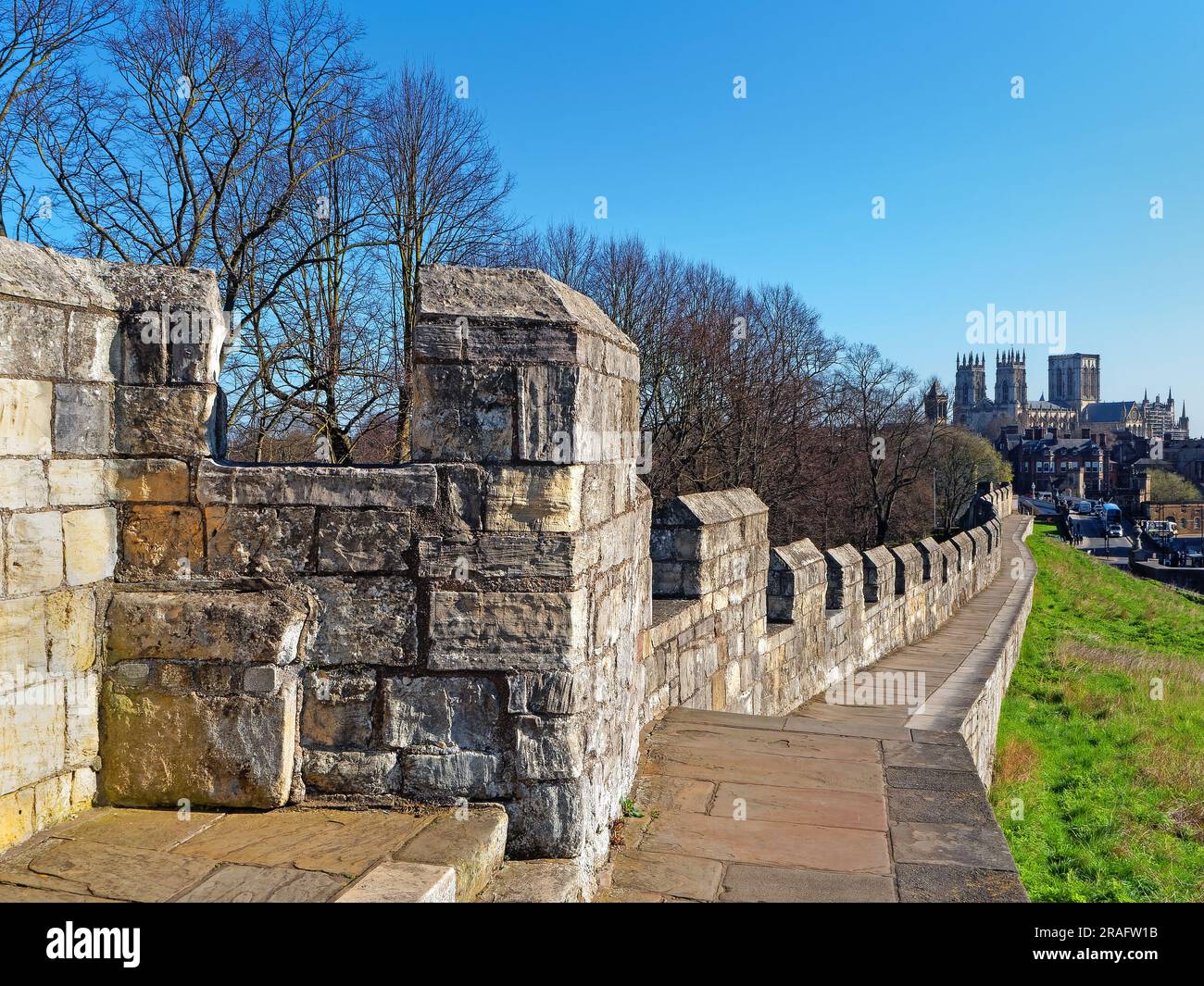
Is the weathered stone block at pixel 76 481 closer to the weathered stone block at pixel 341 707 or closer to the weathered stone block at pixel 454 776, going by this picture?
the weathered stone block at pixel 341 707

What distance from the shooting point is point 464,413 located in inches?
117

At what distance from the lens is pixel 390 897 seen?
2377 millimetres

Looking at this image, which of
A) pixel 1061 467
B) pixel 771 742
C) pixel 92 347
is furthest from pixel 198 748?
pixel 1061 467

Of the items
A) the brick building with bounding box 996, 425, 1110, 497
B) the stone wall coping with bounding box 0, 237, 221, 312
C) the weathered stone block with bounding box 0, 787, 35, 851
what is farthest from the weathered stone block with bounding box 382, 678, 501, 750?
the brick building with bounding box 996, 425, 1110, 497

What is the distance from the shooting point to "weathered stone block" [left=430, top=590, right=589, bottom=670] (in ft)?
9.65

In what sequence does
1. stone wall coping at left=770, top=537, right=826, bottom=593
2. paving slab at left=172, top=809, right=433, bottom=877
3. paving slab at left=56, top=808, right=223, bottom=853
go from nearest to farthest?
1. paving slab at left=172, top=809, right=433, bottom=877
2. paving slab at left=56, top=808, right=223, bottom=853
3. stone wall coping at left=770, top=537, right=826, bottom=593

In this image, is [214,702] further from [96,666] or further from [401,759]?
[401,759]

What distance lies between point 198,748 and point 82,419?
1081mm

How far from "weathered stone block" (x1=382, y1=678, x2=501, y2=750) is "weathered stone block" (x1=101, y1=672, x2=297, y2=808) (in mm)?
325

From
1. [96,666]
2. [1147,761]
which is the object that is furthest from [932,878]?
[1147,761]

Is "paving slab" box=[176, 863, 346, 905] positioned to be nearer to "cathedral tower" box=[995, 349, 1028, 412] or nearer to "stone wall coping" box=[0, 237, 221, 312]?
"stone wall coping" box=[0, 237, 221, 312]

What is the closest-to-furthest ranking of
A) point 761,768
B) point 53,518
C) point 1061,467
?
point 53,518 < point 761,768 < point 1061,467

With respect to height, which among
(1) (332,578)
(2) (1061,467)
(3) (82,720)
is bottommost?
(3) (82,720)

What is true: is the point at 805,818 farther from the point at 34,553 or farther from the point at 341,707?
the point at 34,553
